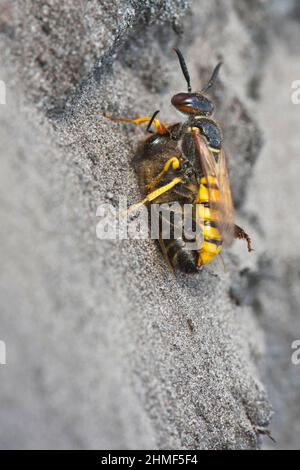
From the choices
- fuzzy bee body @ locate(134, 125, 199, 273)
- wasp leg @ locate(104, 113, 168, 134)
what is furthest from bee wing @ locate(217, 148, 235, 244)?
wasp leg @ locate(104, 113, 168, 134)

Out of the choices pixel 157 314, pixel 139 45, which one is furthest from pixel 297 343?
pixel 139 45

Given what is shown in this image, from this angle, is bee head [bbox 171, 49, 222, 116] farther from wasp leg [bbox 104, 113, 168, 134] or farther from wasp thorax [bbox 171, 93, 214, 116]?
wasp leg [bbox 104, 113, 168, 134]

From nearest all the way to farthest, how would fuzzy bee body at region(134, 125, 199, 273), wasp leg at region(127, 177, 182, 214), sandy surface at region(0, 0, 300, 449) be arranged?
sandy surface at region(0, 0, 300, 449) → wasp leg at region(127, 177, 182, 214) → fuzzy bee body at region(134, 125, 199, 273)

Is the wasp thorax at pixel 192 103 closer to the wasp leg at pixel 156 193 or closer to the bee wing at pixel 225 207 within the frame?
the bee wing at pixel 225 207

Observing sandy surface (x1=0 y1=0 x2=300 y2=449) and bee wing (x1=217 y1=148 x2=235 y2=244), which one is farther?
bee wing (x1=217 y1=148 x2=235 y2=244)

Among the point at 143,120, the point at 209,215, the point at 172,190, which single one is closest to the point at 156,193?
the point at 172,190

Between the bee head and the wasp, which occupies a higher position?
the bee head
